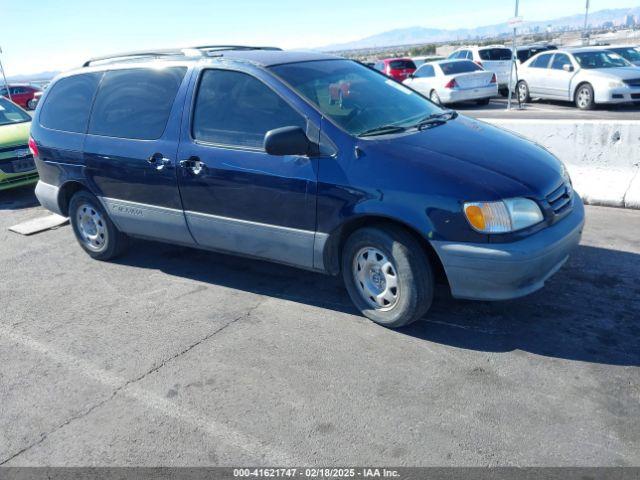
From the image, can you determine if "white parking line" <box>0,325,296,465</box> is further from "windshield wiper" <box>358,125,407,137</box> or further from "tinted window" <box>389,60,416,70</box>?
"tinted window" <box>389,60,416,70</box>

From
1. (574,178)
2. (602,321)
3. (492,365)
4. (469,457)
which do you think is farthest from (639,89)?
(469,457)

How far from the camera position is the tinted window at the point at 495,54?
20.1m

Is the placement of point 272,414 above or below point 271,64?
below

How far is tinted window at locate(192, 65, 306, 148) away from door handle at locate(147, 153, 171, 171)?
1.14 feet

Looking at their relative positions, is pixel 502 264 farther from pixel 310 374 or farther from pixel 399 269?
pixel 310 374

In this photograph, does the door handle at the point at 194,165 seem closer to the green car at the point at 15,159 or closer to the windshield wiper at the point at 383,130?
the windshield wiper at the point at 383,130

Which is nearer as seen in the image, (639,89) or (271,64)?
(271,64)

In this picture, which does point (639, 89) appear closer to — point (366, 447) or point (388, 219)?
point (388, 219)

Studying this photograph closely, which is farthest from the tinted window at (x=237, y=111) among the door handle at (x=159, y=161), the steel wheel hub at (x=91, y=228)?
the steel wheel hub at (x=91, y=228)

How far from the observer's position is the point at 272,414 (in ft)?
10.5

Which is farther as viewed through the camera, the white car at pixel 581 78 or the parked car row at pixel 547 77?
the parked car row at pixel 547 77

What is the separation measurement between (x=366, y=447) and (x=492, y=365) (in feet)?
3.51

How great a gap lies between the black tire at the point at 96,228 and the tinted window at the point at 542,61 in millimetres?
13762

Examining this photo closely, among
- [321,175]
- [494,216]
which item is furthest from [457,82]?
[494,216]
